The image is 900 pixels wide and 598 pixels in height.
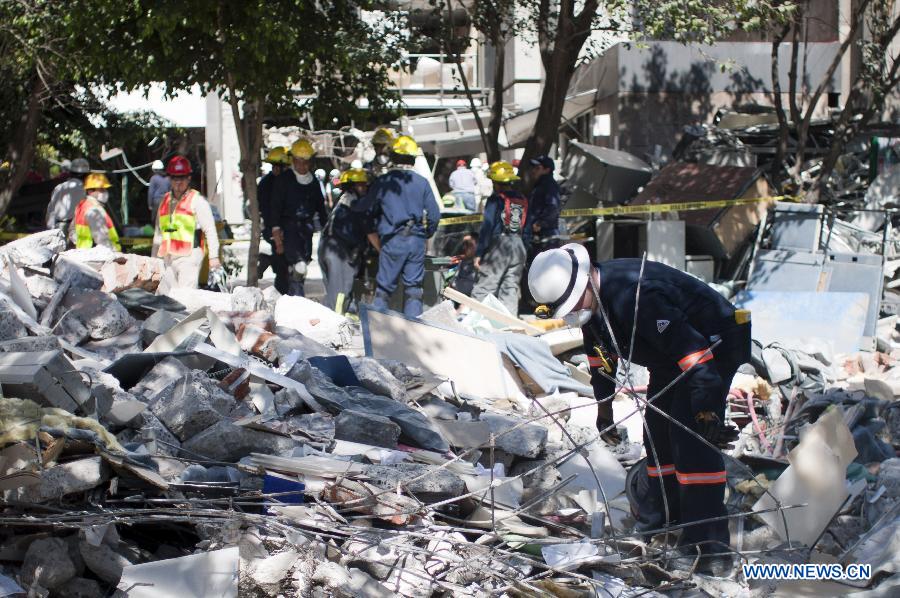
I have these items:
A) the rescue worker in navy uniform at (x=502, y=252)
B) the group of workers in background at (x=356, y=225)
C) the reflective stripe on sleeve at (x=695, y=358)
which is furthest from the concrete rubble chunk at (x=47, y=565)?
the rescue worker in navy uniform at (x=502, y=252)

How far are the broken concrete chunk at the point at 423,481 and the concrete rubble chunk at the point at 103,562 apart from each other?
3.83ft

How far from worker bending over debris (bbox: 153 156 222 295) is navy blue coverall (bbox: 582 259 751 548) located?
5584 millimetres

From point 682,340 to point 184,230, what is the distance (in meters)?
6.14

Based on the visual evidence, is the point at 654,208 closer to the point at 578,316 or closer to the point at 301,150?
the point at 301,150

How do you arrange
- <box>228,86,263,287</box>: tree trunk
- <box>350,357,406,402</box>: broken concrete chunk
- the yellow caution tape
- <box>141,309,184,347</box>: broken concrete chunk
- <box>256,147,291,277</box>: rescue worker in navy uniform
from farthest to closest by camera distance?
the yellow caution tape < <box>228,86,263,287</box>: tree trunk < <box>256,147,291,277</box>: rescue worker in navy uniform < <box>141,309,184,347</box>: broken concrete chunk < <box>350,357,406,402</box>: broken concrete chunk

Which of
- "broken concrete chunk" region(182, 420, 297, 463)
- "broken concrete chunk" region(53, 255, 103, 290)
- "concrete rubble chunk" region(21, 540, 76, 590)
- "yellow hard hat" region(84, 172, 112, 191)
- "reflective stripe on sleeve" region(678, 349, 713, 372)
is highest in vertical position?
"yellow hard hat" region(84, 172, 112, 191)

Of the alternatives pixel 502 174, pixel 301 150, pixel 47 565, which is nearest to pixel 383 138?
pixel 301 150

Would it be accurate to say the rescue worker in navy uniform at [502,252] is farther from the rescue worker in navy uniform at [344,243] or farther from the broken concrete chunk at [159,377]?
the broken concrete chunk at [159,377]

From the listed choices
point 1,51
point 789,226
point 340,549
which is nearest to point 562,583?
point 340,549

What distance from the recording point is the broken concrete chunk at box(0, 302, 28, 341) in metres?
6.77

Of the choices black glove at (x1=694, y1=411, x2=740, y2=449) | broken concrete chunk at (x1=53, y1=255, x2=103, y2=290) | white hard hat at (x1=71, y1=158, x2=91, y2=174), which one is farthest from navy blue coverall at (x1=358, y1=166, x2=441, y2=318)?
black glove at (x1=694, y1=411, x2=740, y2=449)

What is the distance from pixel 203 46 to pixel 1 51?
8.19 ft

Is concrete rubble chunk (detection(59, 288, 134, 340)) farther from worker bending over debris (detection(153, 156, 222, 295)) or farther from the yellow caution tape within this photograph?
the yellow caution tape

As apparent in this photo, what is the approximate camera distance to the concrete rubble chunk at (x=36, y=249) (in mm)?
8594
